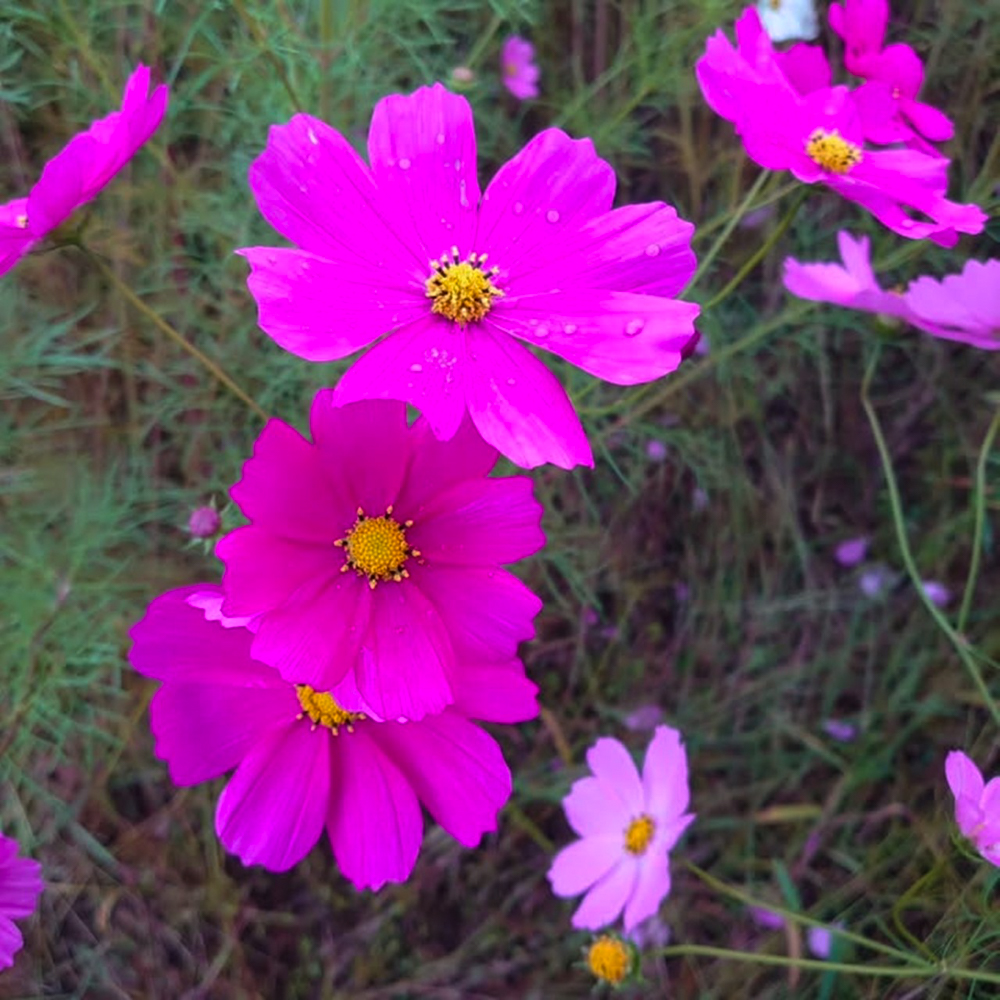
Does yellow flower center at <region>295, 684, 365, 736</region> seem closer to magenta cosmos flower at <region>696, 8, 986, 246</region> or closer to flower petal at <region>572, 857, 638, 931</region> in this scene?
flower petal at <region>572, 857, 638, 931</region>

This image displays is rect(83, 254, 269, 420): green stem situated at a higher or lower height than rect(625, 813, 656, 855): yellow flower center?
higher

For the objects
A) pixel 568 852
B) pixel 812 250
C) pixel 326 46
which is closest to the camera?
pixel 326 46

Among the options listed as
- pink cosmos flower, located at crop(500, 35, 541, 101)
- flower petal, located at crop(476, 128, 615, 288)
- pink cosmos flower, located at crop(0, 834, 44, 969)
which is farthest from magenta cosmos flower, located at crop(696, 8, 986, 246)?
pink cosmos flower, located at crop(0, 834, 44, 969)

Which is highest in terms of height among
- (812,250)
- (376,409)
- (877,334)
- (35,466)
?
(376,409)

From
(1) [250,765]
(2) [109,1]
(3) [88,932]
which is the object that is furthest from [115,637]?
(2) [109,1]

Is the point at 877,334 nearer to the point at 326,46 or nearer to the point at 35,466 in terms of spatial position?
the point at 326,46

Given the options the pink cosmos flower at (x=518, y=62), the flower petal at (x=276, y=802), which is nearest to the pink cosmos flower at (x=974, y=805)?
the flower petal at (x=276, y=802)
